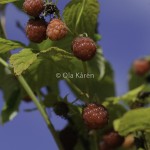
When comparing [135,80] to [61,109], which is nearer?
[61,109]

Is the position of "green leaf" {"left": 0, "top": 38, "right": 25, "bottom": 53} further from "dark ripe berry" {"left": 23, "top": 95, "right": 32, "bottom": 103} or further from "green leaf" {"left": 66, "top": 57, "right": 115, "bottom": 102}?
"dark ripe berry" {"left": 23, "top": 95, "right": 32, "bottom": 103}

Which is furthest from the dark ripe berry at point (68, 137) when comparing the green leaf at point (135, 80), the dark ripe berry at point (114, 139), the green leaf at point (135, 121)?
the green leaf at point (135, 80)

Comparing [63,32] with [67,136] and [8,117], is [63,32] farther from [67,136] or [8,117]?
[8,117]

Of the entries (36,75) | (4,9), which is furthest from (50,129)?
(4,9)

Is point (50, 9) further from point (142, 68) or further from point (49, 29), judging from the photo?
point (142, 68)

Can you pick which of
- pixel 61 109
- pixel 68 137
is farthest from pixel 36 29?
pixel 68 137

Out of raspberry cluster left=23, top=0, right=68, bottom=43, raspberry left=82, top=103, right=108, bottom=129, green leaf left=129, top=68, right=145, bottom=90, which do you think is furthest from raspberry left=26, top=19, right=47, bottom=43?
green leaf left=129, top=68, right=145, bottom=90

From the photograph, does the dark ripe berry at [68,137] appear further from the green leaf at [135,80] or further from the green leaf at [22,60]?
the green leaf at [135,80]
